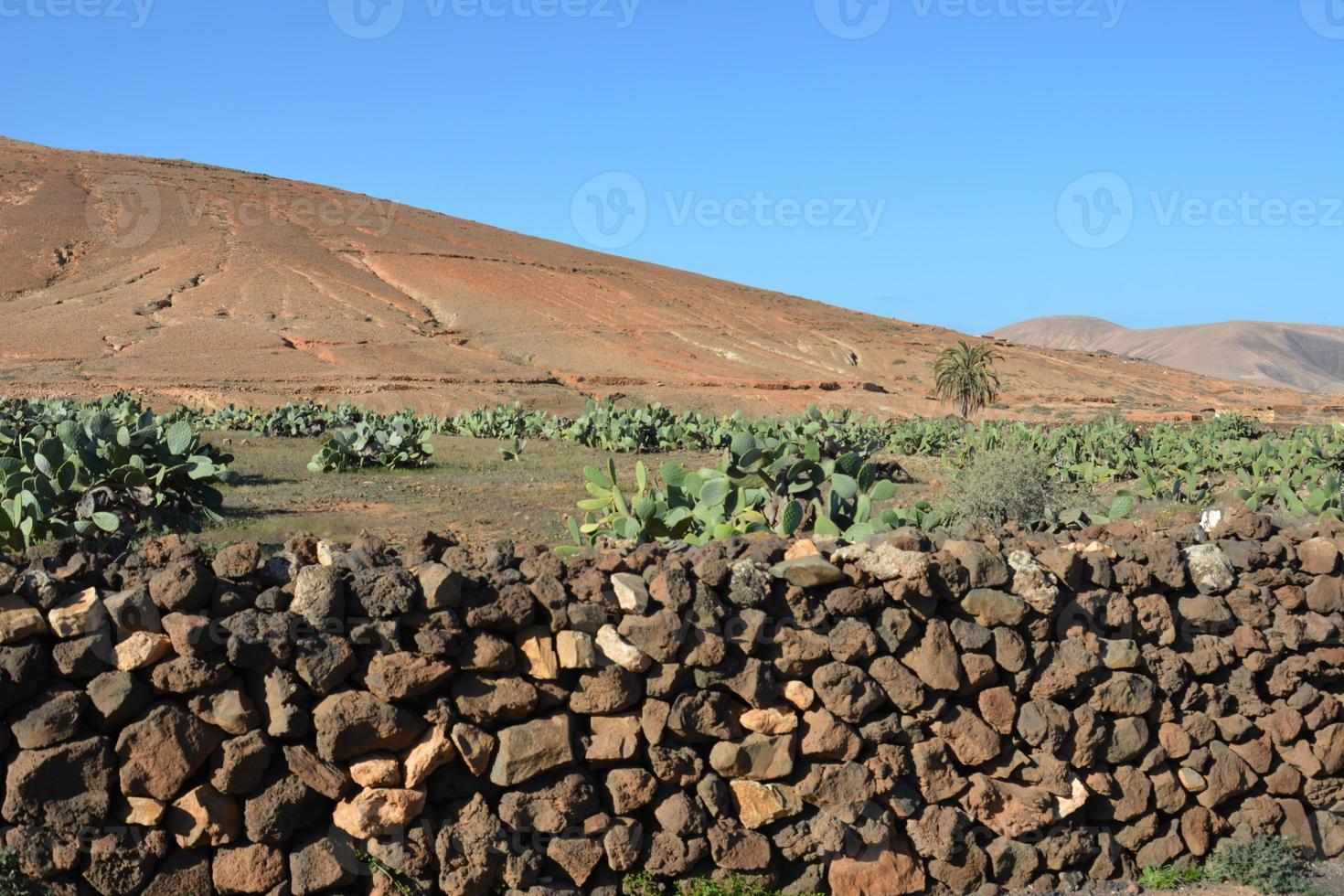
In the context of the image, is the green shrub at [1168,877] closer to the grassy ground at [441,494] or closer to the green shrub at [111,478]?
the grassy ground at [441,494]

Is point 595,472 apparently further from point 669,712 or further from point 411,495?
point 411,495

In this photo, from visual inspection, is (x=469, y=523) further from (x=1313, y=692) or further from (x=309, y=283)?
(x=309, y=283)

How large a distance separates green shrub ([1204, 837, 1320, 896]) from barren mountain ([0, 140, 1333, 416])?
28.0m

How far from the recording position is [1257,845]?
495 centimetres

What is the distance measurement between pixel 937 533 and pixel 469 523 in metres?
5.49

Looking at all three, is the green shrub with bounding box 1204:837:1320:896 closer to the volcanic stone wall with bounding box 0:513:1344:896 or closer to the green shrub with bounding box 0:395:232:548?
the volcanic stone wall with bounding box 0:513:1344:896

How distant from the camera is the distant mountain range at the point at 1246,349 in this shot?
142375mm

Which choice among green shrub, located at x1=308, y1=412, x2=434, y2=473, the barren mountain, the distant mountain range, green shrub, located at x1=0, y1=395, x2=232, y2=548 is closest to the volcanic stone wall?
green shrub, located at x1=0, y1=395, x2=232, y2=548

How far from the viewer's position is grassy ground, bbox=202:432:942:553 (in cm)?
947

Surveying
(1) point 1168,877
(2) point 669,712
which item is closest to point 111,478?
(2) point 669,712

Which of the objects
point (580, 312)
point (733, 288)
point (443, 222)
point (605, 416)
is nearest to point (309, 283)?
point (580, 312)

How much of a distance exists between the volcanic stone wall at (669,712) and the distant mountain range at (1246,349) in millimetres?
130325

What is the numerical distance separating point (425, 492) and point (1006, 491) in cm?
614

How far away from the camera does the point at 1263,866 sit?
15.8 ft
